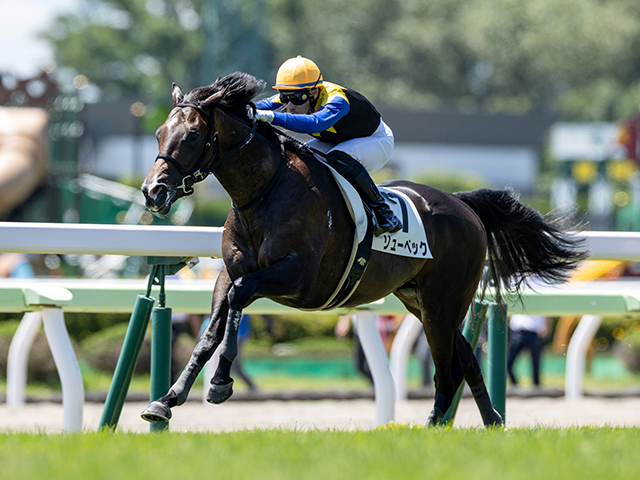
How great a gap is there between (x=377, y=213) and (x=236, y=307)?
3.04 ft

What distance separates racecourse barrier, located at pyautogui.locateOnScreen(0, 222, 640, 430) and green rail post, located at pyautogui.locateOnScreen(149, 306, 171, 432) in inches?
13.1

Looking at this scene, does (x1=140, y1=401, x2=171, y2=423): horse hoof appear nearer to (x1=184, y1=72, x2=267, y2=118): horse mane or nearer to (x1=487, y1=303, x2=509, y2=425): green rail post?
(x1=184, y1=72, x2=267, y2=118): horse mane

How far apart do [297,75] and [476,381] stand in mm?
1835

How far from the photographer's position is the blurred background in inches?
1363

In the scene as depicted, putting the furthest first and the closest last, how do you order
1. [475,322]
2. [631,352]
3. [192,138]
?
[631,352] → [475,322] → [192,138]

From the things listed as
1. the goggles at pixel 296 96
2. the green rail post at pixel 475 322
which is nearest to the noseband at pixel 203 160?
the goggles at pixel 296 96

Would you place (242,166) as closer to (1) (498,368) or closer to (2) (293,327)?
(1) (498,368)

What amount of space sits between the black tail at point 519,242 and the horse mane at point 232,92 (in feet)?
5.19

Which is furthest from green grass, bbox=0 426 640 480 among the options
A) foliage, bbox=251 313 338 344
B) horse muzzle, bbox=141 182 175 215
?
foliage, bbox=251 313 338 344

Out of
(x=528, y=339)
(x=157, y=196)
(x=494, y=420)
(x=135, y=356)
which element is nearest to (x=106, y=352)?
(x=528, y=339)

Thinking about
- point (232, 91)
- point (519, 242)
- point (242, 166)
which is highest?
point (232, 91)

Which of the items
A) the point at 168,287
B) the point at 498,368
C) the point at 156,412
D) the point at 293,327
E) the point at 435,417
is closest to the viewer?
the point at 156,412

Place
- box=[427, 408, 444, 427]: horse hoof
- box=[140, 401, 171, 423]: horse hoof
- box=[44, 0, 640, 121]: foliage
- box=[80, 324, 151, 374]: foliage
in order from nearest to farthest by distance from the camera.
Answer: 1. box=[140, 401, 171, 423]: horse hoof
2. box=[427, 408, 444, 427]: horse hoof
3. box=[80, 324, 151, 374]: foliage
4. box=[44, 0, 640, 121]: foliage

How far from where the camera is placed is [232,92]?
3.76m
